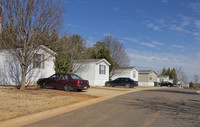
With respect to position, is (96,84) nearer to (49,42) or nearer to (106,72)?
(106,72)

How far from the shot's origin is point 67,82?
18.7 metres

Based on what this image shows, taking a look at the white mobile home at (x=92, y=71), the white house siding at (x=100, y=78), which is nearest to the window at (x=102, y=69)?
the white mobile home at (x=92, y=71)

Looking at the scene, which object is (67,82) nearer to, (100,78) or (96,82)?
(96,82)

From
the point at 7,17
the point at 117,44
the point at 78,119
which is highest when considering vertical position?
the point at 117,44

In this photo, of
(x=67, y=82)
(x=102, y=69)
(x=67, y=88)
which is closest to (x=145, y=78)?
(x=102, y=69)

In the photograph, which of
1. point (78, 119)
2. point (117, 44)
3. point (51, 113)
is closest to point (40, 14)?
point (51, 113)

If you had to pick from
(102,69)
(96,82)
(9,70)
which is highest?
(102,69)

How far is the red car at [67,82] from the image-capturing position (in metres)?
18.3

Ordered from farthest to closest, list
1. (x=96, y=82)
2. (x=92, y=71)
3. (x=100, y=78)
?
(x=100, y=78), (x=96, y=82), (x=92, y=71)

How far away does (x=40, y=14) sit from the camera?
16.1 m

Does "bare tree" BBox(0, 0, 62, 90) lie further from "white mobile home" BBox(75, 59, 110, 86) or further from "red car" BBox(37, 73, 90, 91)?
"white mobile home" BBox(75, 59, 110, 86)

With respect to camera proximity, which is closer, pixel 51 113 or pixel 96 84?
pixel 51 113

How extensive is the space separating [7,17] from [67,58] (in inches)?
485

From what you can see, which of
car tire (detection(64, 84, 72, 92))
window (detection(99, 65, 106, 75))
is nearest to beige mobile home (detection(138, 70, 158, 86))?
window (detection(99, 65, 106, 75))
